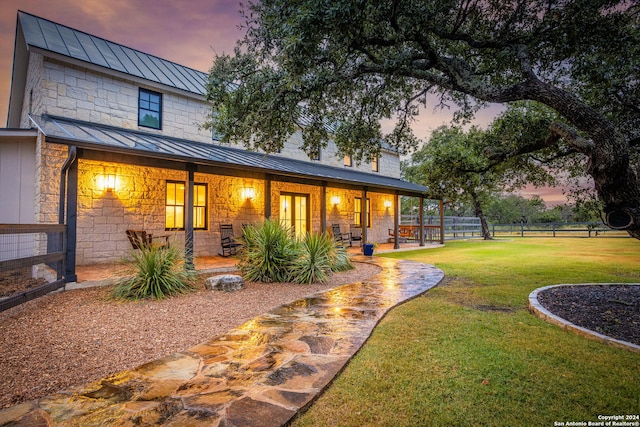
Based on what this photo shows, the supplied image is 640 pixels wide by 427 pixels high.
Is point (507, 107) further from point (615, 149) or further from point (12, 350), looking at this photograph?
point (12, 350)

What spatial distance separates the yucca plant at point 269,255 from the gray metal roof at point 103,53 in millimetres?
5945

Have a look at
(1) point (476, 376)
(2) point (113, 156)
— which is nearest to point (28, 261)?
(2) point (113, 156)

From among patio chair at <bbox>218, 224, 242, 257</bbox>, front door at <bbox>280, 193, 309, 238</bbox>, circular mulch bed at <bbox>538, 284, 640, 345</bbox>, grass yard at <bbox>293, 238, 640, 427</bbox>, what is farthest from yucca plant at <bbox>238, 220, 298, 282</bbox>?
front door at <bbox>280, 193, 309, 238</bbox>

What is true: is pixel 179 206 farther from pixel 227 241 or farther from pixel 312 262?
pixel 312 262

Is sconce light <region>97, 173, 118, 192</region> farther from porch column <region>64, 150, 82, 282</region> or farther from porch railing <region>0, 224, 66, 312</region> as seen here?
porch column <region>64, 150, 82, 282</region>

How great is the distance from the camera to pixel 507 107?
6457mm

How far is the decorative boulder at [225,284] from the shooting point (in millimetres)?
5781

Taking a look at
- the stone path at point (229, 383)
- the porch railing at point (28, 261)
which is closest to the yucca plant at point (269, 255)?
the stone path at point (229, 383)

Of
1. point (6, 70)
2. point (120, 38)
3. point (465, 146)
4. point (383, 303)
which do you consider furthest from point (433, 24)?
point (6, 70)

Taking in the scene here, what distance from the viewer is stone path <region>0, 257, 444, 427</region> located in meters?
2.00

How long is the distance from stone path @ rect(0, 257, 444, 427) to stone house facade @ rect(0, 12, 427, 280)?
13.9 feet

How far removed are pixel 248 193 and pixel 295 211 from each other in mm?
2311

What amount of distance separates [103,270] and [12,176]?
3.09 meters

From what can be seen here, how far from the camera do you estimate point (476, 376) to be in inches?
100
